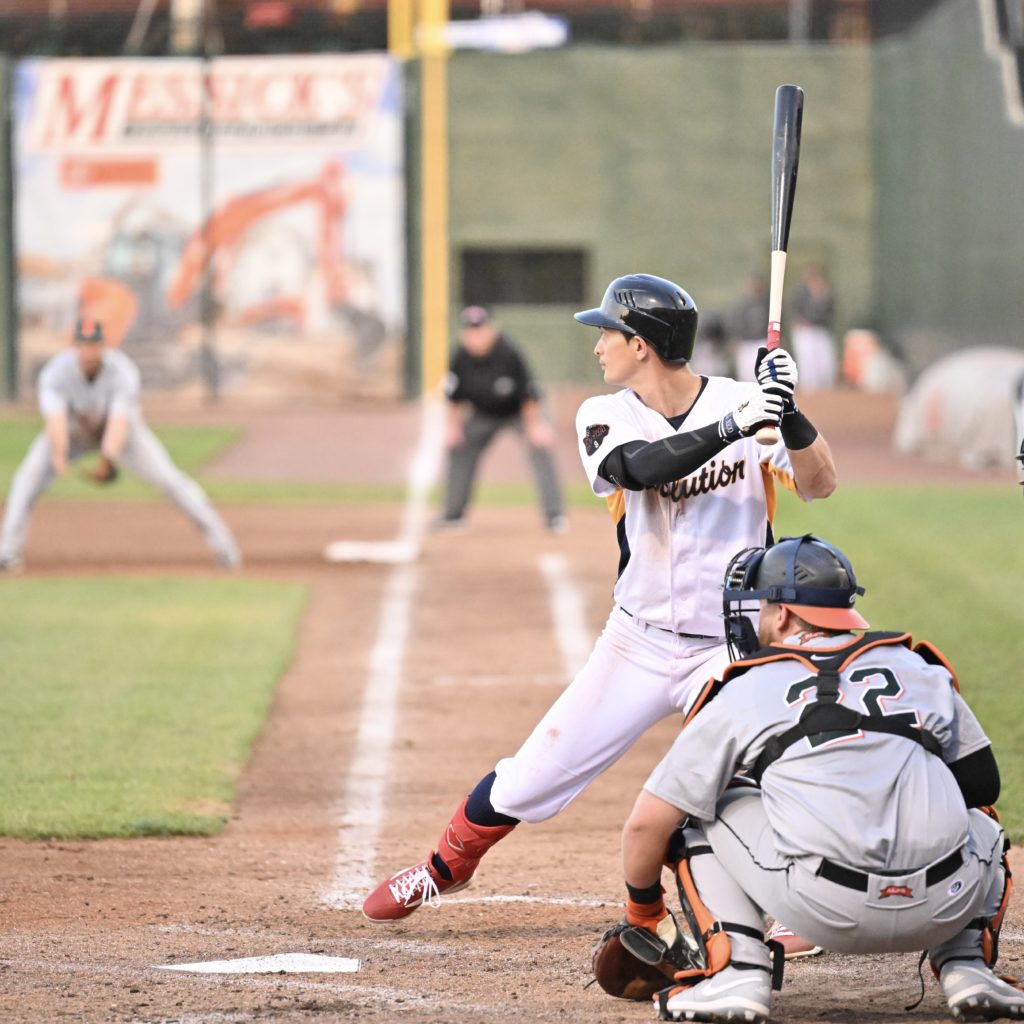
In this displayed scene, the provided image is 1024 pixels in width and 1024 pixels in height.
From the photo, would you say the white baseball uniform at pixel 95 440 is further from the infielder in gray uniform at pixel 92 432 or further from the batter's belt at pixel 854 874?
the batter's belt at pixel 854 874

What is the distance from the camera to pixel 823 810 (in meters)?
4.29

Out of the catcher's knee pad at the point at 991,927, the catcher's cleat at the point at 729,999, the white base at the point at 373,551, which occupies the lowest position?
the white base at the point at 373,551

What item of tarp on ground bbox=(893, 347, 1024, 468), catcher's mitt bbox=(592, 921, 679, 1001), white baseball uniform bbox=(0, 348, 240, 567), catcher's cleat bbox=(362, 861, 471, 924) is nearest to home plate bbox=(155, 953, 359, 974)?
catcher's cleat bbox=(362, 861, 471, 924)

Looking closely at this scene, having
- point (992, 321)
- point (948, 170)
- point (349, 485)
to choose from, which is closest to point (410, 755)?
point (349, 485)

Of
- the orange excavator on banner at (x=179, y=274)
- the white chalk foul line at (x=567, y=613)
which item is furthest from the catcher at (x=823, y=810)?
the orange excavator on banner at (x=179, y=274)

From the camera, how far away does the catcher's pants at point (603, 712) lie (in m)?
5.14

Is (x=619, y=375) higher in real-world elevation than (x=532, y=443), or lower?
higher

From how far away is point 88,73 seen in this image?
32.0 metres

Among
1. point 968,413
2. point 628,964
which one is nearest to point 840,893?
point 628,964

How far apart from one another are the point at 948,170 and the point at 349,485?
12.7m

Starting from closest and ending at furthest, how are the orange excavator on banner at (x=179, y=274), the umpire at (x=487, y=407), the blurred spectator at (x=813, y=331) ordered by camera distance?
the umpire at (x=487, y=407)
the orange excavator on banner at (x=179, y=274)
the blurred spectator at (x=813, y=331)

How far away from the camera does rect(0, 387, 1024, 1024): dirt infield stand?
15.5ft

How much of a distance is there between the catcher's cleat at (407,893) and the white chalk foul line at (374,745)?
0.41 m

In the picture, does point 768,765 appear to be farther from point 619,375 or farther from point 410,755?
point 410,755
